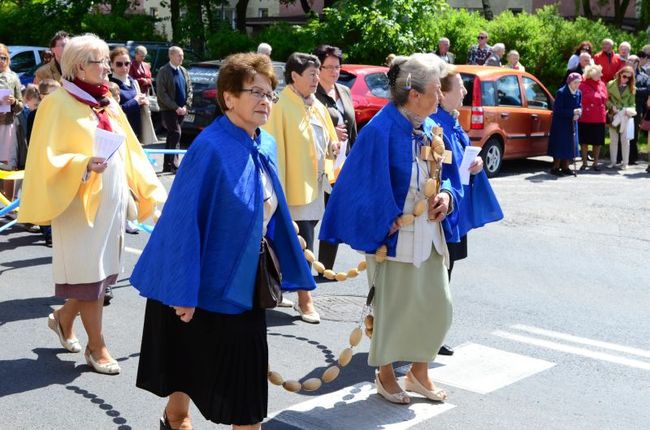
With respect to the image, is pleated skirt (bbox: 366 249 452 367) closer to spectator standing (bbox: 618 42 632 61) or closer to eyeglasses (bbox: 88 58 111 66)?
eyeglasses (bbox: 88 58 111 66)

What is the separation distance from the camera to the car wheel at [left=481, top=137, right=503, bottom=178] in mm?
15441

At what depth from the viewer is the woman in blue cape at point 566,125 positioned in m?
15.8

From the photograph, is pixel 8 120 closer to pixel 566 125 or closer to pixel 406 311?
pixel 406 311

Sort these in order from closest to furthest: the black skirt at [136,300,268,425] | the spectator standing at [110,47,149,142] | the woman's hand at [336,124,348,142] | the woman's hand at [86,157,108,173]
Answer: the black skirt at [136,300,268,425] < the woman's hand at [86,157,108,173] < the woman's hand at [336,124,348,142] < the spectator standing at [110,47,149,142]

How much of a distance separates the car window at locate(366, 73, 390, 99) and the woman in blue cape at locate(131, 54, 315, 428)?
39.3 feet

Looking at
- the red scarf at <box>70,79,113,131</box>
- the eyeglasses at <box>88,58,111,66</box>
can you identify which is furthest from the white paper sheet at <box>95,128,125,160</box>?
the eyeglasses at <box>88,58,111,66</box>

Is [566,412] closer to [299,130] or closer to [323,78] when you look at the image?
[299,130]

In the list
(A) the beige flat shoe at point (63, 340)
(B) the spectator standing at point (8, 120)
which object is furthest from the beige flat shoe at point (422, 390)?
(B) the spectator standing at point (8, 120)

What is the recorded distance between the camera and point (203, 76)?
17781 mm

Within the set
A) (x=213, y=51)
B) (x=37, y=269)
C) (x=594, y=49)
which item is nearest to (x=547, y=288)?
(x=37, y=269)

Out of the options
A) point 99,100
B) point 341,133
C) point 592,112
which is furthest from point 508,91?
point 99,100

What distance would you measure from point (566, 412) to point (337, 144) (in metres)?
3.04

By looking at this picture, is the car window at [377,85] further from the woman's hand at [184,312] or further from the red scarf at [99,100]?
the woman's hand at [184,312]

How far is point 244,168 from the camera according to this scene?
170 inches
